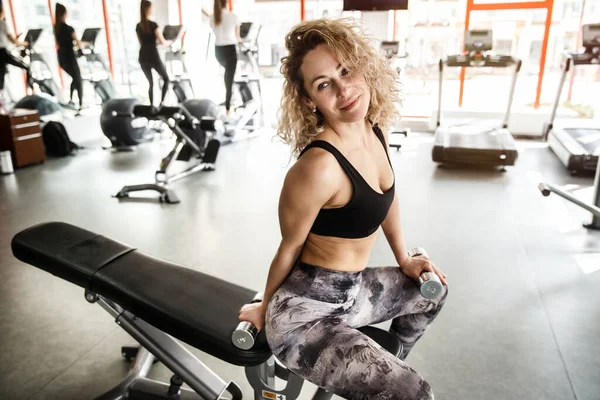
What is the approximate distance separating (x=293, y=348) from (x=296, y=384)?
19 centimetres

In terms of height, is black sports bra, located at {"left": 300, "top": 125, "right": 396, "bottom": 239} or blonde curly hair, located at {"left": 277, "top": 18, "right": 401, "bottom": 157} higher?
blonde curly hair, located at {"left": 277, "top": 18, "right": 401, "bottom": 157}

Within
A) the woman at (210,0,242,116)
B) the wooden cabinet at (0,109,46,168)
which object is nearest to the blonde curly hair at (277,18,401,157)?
the wooden cabinet at (0,109,46,168)

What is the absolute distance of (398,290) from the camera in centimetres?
124

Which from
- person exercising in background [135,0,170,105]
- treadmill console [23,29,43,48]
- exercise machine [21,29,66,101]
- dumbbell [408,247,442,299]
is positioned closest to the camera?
dumbbell [408,247,442,299]

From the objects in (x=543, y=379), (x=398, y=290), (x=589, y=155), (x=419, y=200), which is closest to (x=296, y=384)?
(x=398, y=290)

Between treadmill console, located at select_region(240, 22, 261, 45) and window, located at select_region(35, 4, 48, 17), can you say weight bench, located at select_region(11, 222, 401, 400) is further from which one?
window, located at select_region(35, 4, 48, 17)

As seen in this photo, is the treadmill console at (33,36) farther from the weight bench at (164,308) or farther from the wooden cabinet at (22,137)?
the weight bench at (164,308)

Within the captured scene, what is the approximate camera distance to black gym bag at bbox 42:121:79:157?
5.27 meters

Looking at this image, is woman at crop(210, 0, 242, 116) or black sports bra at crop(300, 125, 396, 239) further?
woman at crop(210, 0, 242, 116)

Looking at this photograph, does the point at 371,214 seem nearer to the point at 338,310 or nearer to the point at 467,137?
the point at 338,310

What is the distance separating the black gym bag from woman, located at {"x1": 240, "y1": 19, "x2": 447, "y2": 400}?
16.3 ft

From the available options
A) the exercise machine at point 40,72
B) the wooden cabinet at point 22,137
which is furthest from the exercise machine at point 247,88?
the exercise machine at point 40,72

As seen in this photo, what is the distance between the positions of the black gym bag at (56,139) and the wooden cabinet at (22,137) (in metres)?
0.28

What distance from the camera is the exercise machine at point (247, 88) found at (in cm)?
614
